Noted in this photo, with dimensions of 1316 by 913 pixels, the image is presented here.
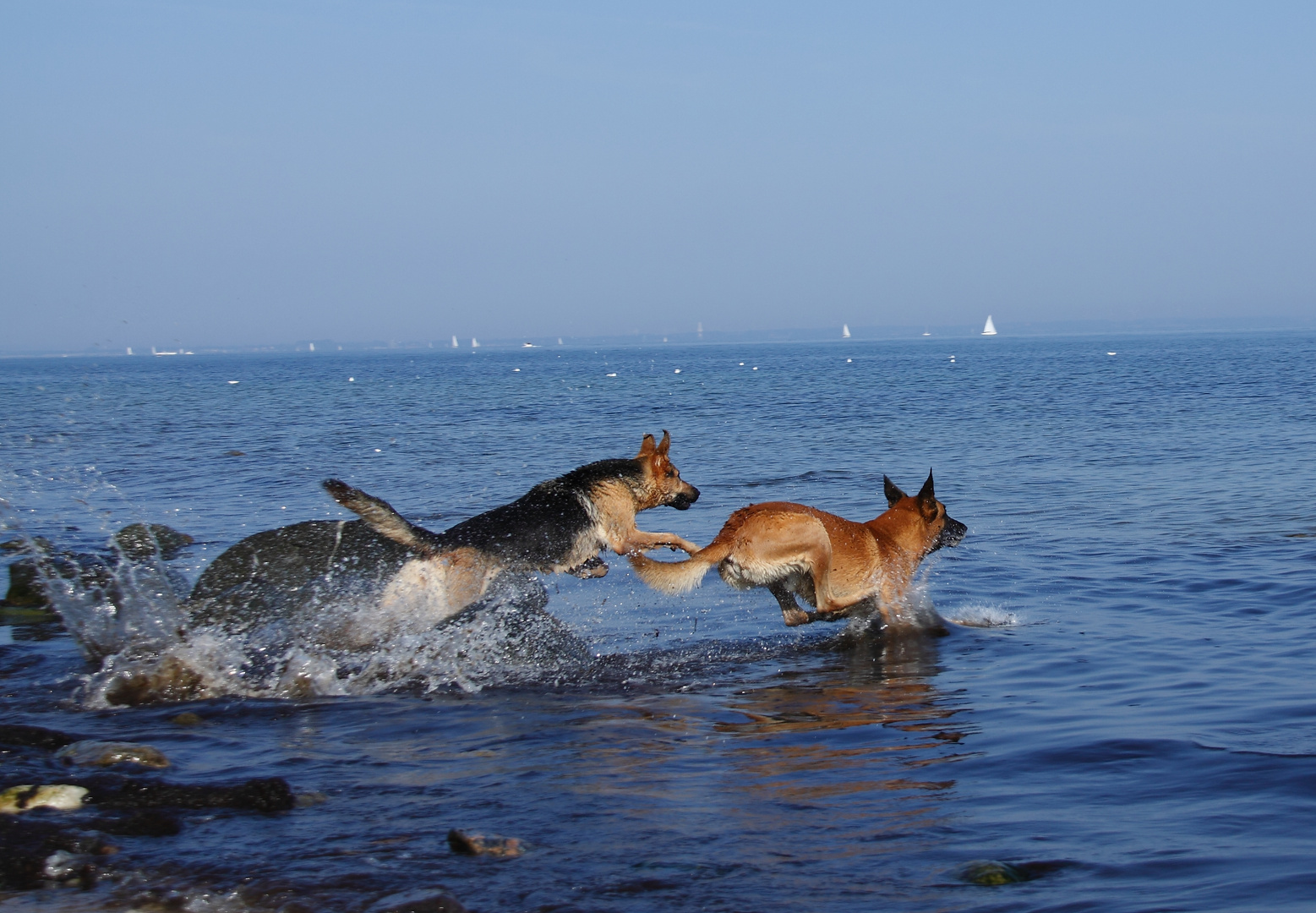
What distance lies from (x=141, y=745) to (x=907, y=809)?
3.81 m

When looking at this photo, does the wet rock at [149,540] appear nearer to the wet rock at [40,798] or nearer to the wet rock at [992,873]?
the wet rock at [40,798]

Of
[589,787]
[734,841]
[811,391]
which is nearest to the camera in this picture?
[734,841]

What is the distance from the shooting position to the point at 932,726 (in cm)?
641

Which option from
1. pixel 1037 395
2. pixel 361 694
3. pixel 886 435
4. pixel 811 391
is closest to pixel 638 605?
pixel 361 694

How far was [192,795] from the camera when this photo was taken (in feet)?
17.0

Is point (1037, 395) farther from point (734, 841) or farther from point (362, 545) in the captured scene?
point (734, 841)

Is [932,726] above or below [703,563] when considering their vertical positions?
below

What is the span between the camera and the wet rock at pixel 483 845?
455 cm

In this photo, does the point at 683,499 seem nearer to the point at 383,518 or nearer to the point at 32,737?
the point at 383,518

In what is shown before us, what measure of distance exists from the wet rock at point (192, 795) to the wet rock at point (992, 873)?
115 inches

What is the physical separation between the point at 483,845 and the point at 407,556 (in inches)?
154

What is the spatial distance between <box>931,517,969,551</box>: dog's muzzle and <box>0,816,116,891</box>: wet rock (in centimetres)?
677

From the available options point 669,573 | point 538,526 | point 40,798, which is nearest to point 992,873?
point 669,573

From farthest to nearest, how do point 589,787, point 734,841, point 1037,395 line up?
1. point 1037,395
2. point 589,787
3. point 734,841
